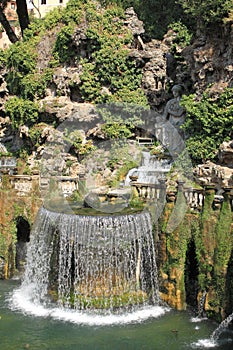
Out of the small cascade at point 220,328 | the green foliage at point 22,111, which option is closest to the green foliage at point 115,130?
the green foliage at point 22,111

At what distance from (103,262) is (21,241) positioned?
447 centimetres

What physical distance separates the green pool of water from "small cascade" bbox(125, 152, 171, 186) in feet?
20.3

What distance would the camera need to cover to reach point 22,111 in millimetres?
21547

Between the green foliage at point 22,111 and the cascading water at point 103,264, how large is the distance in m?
9.38

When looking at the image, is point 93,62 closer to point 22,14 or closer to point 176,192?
point 22,14

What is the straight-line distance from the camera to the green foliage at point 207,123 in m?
16.3

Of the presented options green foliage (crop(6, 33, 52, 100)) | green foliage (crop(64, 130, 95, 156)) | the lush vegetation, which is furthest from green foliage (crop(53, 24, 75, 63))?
green foliage (crop(64, 130, 95, 156))

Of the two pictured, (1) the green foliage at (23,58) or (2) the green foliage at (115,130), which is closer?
(2) the green foliage at (115,130)

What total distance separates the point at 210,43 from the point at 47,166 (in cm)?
869

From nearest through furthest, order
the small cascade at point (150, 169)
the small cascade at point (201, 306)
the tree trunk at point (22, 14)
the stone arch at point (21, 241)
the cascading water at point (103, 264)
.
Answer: the small cascade at point (201, 306), the cascading water at point (103, 264), the stone arch at point (21, 241), the small cascade at point (150, 169), the tree trunk at point (22, 14)

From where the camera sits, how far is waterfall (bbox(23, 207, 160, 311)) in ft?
40.5

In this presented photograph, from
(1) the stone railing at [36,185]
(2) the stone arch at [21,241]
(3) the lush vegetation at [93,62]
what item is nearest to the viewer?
(1) the stone railing at [36,185]

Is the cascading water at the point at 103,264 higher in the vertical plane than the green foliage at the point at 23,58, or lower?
lower

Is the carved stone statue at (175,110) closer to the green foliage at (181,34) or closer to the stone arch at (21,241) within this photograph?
the green foliage at (181,34)
